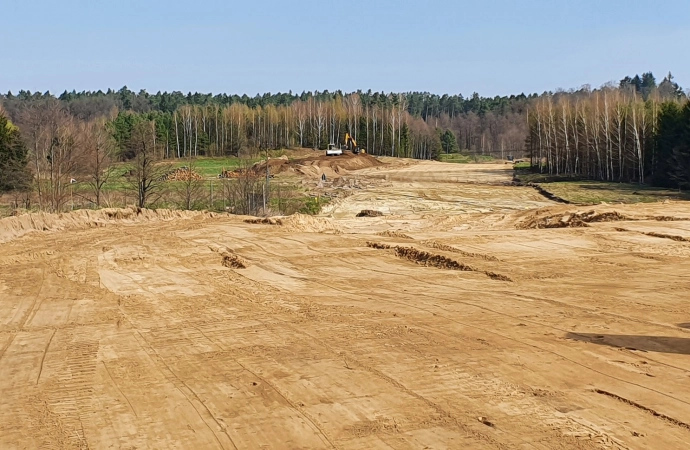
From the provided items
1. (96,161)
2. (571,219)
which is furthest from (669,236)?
(96,161)

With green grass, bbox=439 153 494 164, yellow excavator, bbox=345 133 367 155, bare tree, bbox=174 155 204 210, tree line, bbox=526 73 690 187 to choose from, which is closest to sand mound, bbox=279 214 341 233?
bare tree, bbox=174 155 204 210

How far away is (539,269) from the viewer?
65.0 ft

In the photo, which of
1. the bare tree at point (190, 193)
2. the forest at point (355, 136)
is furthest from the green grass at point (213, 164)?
the bare tree at point (190, 193)

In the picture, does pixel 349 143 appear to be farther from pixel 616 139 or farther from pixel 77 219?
pixel 77 219

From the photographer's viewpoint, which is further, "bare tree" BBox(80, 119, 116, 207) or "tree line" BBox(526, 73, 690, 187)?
"tree line" BBox(526, 73, 690, 187)

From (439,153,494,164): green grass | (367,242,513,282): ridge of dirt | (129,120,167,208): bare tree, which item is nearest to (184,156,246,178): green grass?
(129,120,167,208): bare tree

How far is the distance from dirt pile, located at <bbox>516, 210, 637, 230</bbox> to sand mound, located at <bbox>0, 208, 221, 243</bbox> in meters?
14.9

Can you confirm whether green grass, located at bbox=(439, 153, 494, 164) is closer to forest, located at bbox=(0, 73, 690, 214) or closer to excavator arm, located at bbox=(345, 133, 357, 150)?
forest, located at bbox=(0, 73, 690, 214)

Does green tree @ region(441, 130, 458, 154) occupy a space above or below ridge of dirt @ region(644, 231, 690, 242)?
above

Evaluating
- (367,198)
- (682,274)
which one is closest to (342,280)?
(682,274)

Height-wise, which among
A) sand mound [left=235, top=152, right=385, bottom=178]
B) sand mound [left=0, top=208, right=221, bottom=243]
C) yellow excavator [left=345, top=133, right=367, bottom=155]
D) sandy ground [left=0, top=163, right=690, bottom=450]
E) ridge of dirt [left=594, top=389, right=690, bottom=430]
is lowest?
sandy ground [left=0, top=163, right=690, bottom=450]

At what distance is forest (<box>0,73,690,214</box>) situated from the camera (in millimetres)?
48375

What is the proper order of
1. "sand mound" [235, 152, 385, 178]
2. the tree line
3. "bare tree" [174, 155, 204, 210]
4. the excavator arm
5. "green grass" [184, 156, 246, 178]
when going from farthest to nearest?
the excavator arm → "green grass" [184, 156, 246, 178] → "sand mound" [235, 152, 385, 178] → the tree line → "bare tree" [174, 155, 204, 210]

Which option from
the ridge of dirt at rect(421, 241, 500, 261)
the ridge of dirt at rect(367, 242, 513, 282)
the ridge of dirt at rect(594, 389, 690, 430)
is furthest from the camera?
the ridge of dirt at rect(421, 241, 500, 261)
